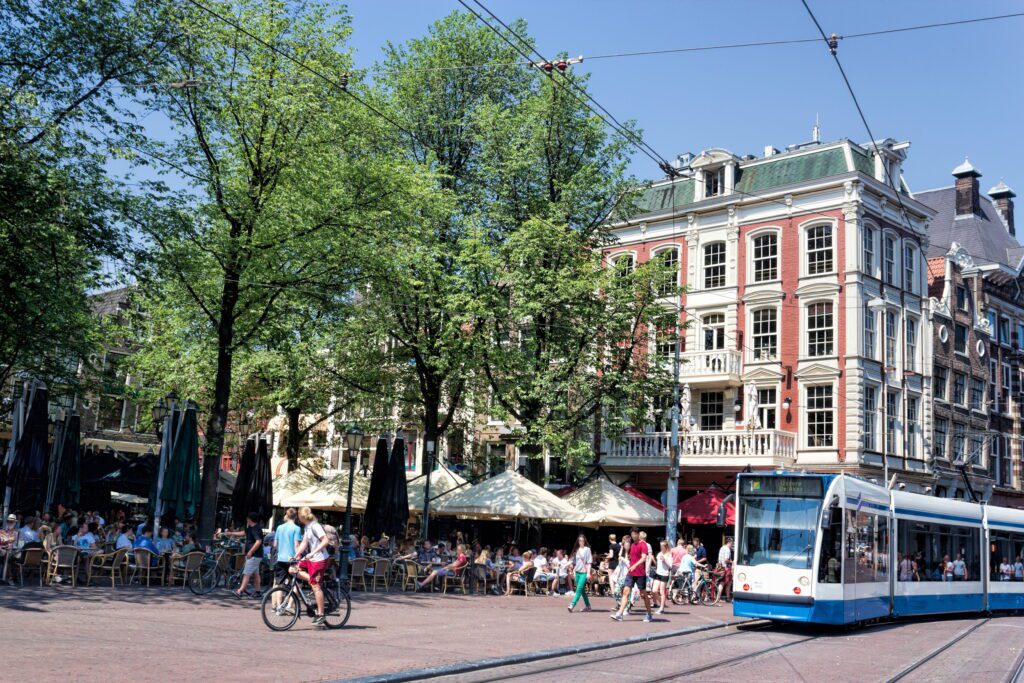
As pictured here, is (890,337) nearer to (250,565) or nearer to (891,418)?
(891,418)

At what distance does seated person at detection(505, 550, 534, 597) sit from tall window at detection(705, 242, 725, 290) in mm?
15642

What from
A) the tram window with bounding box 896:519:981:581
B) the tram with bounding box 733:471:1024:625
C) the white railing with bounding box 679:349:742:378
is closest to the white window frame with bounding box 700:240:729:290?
the white railing with bounding box 679:349:742:378

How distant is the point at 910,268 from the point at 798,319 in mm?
6113

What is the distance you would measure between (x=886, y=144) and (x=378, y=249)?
22.9 meters

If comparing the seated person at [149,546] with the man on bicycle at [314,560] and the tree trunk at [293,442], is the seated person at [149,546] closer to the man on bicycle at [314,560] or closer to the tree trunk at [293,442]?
the man on bicycle at [314,560]

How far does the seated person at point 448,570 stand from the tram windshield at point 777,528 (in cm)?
799

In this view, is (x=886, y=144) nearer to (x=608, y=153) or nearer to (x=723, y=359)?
(x=723, y=359)

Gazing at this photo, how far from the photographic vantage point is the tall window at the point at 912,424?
118 feet

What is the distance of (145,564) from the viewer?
18.7 metres

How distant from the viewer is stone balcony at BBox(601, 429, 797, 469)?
32.5 m

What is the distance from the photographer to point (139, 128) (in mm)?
21203

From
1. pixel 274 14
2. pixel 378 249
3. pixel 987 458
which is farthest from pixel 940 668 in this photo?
pixel 987 458

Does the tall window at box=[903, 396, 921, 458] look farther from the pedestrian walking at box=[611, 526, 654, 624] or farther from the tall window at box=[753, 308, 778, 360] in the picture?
the pedestrian walking at box=[611, 526, 654, 624]

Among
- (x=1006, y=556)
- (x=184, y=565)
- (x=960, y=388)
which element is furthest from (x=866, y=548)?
(x=960, y=388)
